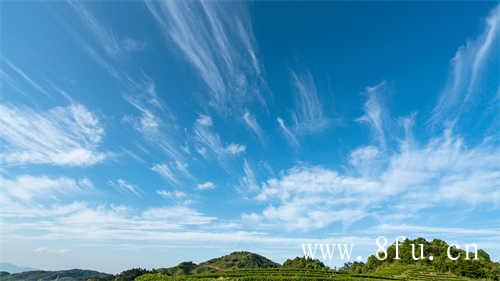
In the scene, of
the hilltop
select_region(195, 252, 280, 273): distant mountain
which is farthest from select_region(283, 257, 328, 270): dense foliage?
select_region(195, 252, 280, 273): distant mountain

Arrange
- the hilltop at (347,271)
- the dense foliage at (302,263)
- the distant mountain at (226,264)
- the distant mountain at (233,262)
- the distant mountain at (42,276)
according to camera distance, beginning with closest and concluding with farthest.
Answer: the hilltop at (347,271), the dense foliage at (302,263), the distant mountain at (226,264), the distant mountain at (233,262), the distant mountain at (42,276)

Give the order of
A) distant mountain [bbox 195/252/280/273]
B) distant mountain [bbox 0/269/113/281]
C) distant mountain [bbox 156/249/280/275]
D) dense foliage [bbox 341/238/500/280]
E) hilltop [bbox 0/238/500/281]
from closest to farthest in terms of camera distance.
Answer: hilltop [bbox 0/238/500/281] < dense foliage [bbox 341/238/500/280] < distant mountain [bbox 156/249/280/275] < distant mountain [bbox 195/252/280/273] < distant mountain [bbox 0/269/113/281]

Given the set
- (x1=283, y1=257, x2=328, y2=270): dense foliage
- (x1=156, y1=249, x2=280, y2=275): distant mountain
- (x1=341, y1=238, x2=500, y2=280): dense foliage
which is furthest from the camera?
(x1=156, y1=249, x2=280, y2=275): distant mountain

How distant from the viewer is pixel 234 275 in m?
44.3

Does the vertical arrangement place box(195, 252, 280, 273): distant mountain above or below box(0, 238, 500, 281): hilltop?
below

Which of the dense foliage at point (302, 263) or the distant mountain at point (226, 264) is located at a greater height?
the dense foliage at point (302, 263)

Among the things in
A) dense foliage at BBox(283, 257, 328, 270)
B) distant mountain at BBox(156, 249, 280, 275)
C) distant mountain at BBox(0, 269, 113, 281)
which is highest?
dense foliage at BBox(283, 257, 328, 270)

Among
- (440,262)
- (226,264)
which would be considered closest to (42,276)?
(226,264)

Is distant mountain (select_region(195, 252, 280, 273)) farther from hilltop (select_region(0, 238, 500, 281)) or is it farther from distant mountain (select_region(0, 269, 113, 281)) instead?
distant mountain (select_region(0, 269, 113, 281))

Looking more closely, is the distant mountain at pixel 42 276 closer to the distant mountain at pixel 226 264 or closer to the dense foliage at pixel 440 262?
the distant mountain at pixel 226 264

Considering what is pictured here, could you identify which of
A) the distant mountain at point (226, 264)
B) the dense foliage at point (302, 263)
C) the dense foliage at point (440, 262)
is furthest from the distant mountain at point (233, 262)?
the dense foliage at point (440, 262)

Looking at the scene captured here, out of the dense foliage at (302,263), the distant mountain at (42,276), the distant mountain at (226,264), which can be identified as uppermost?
the dense foliage at (302,263)

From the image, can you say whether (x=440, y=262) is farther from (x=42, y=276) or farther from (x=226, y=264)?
(x=42, y=276)

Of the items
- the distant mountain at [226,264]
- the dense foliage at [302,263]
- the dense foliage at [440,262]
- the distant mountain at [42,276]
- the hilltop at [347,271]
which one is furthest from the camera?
the distant mountain at [42,276]
